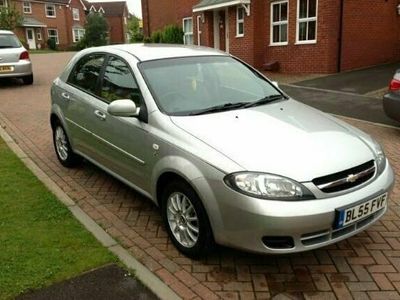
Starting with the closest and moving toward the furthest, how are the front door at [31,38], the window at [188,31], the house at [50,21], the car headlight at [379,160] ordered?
the car headlight at [379,160] → the window at [188,31] → the house at [50,21] → the front door at [31,38]

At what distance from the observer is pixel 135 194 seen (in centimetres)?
495

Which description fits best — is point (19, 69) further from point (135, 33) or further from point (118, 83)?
point (135, 33)

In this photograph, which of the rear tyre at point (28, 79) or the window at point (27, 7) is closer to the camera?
the rear tyre at point (28, 79)

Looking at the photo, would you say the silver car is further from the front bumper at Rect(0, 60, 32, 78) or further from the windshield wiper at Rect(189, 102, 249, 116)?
the front bumper at Rect(0, 60, 32, 78)

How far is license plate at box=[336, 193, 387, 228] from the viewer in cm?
310

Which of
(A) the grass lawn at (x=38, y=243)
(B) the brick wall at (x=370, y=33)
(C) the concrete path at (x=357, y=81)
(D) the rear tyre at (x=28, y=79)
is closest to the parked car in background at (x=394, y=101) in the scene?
(C) the concrete path at (x=357, y=81)

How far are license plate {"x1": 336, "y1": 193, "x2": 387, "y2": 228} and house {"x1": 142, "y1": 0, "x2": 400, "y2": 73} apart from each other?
12396mm

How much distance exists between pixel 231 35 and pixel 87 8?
53.2 meters

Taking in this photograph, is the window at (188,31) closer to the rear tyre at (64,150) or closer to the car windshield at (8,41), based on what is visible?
the car windshield at (8,41)

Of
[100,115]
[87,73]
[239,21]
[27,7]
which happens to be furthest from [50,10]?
[100,115]

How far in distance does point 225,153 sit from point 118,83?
1752 mm

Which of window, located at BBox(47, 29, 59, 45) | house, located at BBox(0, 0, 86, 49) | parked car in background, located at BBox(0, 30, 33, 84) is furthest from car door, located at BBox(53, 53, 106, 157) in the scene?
window, located at BBox(47, 29, 59, 45)

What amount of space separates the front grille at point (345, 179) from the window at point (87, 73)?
2814mm

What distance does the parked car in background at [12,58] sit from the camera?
13.8 m
